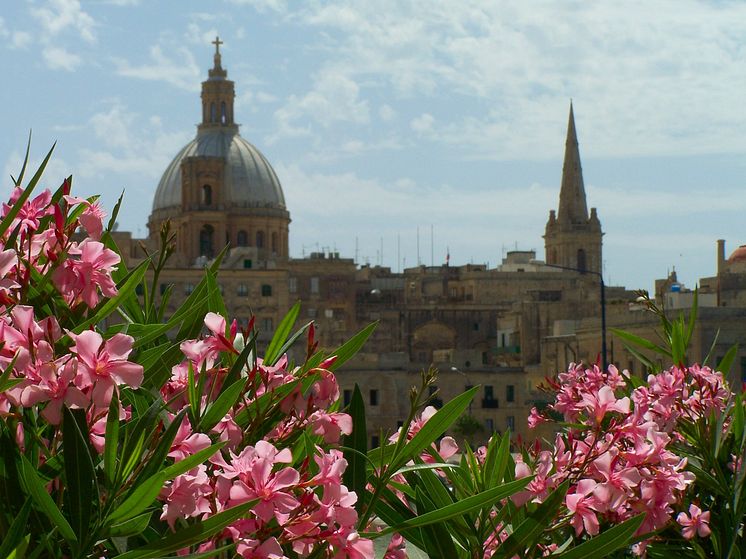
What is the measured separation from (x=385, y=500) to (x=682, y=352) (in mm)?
2342

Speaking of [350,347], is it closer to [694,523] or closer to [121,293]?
[121,293]

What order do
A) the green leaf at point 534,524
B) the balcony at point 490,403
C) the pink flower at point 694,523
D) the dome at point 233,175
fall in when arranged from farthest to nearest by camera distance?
the dome at point 233,175, the balcony at point 490,403, the pink flower at point 694,523, the green leaf at point 534,524

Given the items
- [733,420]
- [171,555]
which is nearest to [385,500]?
[171,555]

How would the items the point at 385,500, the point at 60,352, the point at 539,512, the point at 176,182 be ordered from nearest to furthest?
the point at 60,352 → the point at 539,512 → the point at 385,500 → the point at 176,182

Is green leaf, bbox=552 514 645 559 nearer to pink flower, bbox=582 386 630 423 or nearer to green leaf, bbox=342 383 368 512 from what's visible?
green leaf, bbox=342 383 368 512

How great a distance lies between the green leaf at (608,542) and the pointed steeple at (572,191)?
8101cm

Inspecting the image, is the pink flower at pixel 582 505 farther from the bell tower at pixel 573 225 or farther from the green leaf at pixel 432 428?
the bell tower at pixel 573 225

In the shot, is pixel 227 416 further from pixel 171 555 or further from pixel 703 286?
pixel 703 286

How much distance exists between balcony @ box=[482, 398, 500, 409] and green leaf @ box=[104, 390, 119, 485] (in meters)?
49.8

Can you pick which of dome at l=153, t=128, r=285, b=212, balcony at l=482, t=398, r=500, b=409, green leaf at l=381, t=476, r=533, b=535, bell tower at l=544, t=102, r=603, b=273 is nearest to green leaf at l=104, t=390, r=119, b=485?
green leaf at l=381, t=476, r=533, b=535

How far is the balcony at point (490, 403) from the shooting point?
52500mm

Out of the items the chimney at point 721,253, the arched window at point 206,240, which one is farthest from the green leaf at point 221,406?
the arched window at point 206,240

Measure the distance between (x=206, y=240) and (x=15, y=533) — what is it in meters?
76.4

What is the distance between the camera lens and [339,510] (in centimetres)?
305
